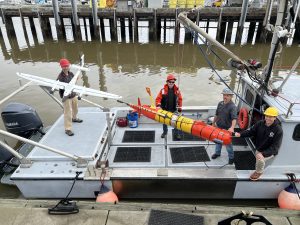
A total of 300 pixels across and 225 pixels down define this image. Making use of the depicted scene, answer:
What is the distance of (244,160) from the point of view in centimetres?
613

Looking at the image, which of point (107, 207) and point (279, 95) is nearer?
point (107, 207)

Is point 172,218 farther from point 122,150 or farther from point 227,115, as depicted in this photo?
point 122,150

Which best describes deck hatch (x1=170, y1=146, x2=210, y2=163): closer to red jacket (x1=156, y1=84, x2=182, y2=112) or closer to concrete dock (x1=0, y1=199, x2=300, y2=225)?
red jacket (x1=156, y1=84, x2=182, y2=112)

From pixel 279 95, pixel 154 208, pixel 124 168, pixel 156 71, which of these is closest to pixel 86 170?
pixel 124 168

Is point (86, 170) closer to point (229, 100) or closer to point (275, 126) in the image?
point (229, 100)

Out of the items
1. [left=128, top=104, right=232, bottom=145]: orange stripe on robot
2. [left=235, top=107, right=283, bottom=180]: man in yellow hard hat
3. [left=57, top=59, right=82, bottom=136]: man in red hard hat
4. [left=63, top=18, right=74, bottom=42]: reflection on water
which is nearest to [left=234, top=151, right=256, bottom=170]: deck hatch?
[left=235, top=107, right=283, bottom=180]: man in yellow hard hat

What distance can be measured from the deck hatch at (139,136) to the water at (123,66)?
3160 millimetres

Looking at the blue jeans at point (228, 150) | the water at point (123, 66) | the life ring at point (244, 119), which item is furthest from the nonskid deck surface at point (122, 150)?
the water at point (123, 66)

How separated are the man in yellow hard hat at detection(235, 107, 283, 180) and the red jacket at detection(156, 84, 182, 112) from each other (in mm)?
2144

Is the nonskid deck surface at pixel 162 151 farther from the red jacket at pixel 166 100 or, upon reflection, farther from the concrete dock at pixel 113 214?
the concrete dock at pixel 113 214

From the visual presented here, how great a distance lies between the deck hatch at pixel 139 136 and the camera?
705 centimetres

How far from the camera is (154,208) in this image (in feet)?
13.8

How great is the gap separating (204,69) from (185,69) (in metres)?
1.23

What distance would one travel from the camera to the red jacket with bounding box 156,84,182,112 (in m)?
6.71
